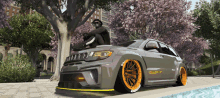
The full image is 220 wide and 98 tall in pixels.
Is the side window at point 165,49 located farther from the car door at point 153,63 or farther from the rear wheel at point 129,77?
the rear wheel at point 129,77

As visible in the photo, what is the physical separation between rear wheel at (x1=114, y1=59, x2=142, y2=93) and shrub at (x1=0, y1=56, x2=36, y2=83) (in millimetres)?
7227

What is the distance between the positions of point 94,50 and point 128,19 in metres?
11.8

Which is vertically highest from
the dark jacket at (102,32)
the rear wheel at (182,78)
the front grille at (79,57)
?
the dark jacket at (102,32)

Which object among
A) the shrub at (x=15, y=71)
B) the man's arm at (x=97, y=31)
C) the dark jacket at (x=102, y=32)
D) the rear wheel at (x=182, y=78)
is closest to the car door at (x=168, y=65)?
the rear wheel at (x=182, y=78)

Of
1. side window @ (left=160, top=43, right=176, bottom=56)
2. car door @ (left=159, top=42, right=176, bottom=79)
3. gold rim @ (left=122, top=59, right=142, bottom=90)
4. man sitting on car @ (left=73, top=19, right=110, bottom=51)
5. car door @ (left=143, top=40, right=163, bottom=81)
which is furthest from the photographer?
side window @ (left=160, top=43, right=176, bottom=56)

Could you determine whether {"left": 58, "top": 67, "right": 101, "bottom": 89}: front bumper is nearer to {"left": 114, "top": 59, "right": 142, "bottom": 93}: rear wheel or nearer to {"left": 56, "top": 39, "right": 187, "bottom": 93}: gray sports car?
{"left": 56, "top": 39, "right": 187, "bottom": 93}: gray sports car

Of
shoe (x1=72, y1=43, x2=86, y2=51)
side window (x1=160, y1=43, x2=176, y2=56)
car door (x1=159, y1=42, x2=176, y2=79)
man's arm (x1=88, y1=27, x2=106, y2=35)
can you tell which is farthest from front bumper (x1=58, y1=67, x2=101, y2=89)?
side window (x1=160, y1=43, x2=176, y2=56)

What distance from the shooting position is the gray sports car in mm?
3682

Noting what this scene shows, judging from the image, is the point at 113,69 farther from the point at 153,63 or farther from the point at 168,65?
the point at 168,65

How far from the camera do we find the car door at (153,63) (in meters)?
4.69

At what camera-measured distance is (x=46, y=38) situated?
23.6 metres

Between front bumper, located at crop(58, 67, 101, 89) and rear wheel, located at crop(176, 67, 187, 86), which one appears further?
rear wheel, located at crop(176, 67, 187, 86)

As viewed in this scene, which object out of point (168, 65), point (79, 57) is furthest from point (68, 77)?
point (168, 65)

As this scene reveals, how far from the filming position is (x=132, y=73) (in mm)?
4387
